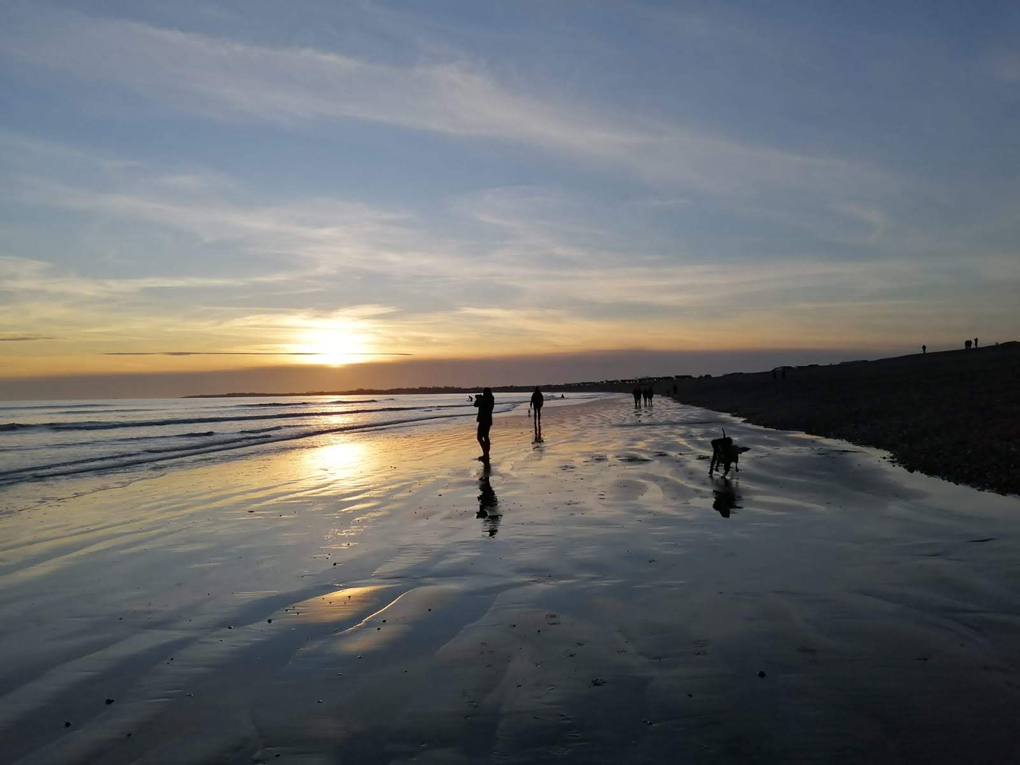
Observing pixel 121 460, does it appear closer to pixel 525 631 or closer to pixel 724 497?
pixel 724 497

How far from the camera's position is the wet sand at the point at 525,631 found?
473 cm

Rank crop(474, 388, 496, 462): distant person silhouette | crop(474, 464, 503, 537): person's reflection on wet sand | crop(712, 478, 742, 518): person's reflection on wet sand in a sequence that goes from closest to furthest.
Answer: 1. crop(474, 464, 503, 537): person's reflection on wet sand
2. crop(712, 478, 742, 518): person's reflection on wet sand
3. crop(474, 388, 496, 462): distant person silhouette

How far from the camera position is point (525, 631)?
686 centimetres

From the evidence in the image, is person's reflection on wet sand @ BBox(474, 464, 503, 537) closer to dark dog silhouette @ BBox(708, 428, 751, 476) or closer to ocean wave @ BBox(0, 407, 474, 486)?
dark dog silhouette @ BBox(708, 428, 751, 476)

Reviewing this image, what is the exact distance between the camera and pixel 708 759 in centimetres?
434

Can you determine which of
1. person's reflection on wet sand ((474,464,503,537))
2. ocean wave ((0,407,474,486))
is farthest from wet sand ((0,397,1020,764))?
ocean wave ((0,407,474,486))

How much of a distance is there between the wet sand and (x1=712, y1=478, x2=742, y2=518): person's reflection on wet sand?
152mm

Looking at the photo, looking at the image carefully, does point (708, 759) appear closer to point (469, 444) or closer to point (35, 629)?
point (35, 629)

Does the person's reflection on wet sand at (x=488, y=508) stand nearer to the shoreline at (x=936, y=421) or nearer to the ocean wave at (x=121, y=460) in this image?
the shoreline at (x=936, y=421)

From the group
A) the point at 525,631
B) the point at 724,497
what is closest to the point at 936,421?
the point at 724,497

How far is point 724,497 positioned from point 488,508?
5.41 meters

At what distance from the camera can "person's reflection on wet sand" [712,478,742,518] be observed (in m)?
13.2

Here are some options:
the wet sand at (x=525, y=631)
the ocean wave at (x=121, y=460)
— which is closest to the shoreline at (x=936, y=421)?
the wet sand at (x=525, y=631)

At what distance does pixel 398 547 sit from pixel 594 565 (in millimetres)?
3459
